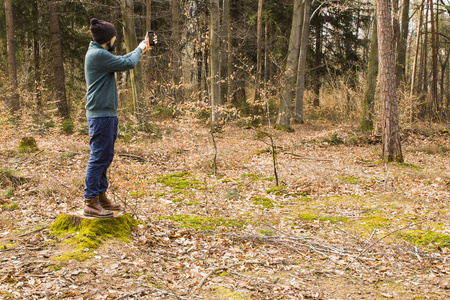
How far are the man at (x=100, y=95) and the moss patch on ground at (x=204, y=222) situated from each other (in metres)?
1.54

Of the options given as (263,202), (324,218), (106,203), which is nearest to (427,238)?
(324,218)

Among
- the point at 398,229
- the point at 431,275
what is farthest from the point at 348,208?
the point at 431,275

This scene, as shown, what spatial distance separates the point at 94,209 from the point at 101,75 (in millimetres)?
1583

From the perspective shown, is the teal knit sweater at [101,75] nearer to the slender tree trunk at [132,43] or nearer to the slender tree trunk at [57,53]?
the slender tree trunk at [132,43]

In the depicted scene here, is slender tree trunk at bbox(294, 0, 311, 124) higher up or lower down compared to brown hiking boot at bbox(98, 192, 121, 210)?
higher up

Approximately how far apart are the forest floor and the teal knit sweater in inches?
56.3

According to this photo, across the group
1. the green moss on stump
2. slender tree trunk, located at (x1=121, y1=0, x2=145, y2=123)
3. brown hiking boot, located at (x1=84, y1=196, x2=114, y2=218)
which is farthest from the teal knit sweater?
slender tree trunk, located at (x1=121, y1=0, x2=145, y2=123)

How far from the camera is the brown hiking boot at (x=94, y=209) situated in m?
4.11

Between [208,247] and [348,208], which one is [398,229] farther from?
[208,247]

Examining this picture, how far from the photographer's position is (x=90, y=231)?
13.2 feet

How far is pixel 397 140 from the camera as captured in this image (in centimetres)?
884

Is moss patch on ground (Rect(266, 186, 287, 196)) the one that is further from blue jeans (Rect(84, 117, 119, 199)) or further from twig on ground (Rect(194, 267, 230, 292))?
blue jeans (Rect(84, 117, 119, 199))

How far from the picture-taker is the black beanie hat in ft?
12.7

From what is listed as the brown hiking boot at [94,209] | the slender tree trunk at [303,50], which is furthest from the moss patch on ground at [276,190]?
the slender tree trunk at [303,50]
